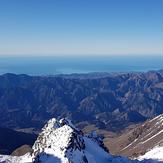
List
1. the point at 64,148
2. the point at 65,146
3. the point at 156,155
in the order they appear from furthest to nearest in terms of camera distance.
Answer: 1. the point at 156,155
2. the point at 65,146
3. the point at 64,148

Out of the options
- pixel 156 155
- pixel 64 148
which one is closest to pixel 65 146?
pixel 64 148

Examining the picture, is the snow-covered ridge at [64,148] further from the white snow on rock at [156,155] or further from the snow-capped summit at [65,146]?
the white snow on rock at [156,155]

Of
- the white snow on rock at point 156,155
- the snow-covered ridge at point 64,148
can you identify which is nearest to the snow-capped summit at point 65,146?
the snow-covered ridge at point 64,148

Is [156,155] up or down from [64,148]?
down

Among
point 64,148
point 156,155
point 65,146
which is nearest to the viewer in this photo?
point 64,148

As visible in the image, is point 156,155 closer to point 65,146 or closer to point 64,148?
point 65,146

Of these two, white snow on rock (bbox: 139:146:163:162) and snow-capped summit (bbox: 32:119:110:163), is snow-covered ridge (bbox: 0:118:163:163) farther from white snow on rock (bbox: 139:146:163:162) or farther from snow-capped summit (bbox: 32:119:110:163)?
white snow on rock (bbox: 139:146:163:162)

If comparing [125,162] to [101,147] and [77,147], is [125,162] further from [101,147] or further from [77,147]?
[77,147]

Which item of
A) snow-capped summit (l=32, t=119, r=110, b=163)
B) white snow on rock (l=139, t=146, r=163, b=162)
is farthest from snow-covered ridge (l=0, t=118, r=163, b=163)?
white snow on rock (l=139, t=146, r=163, b=162)
